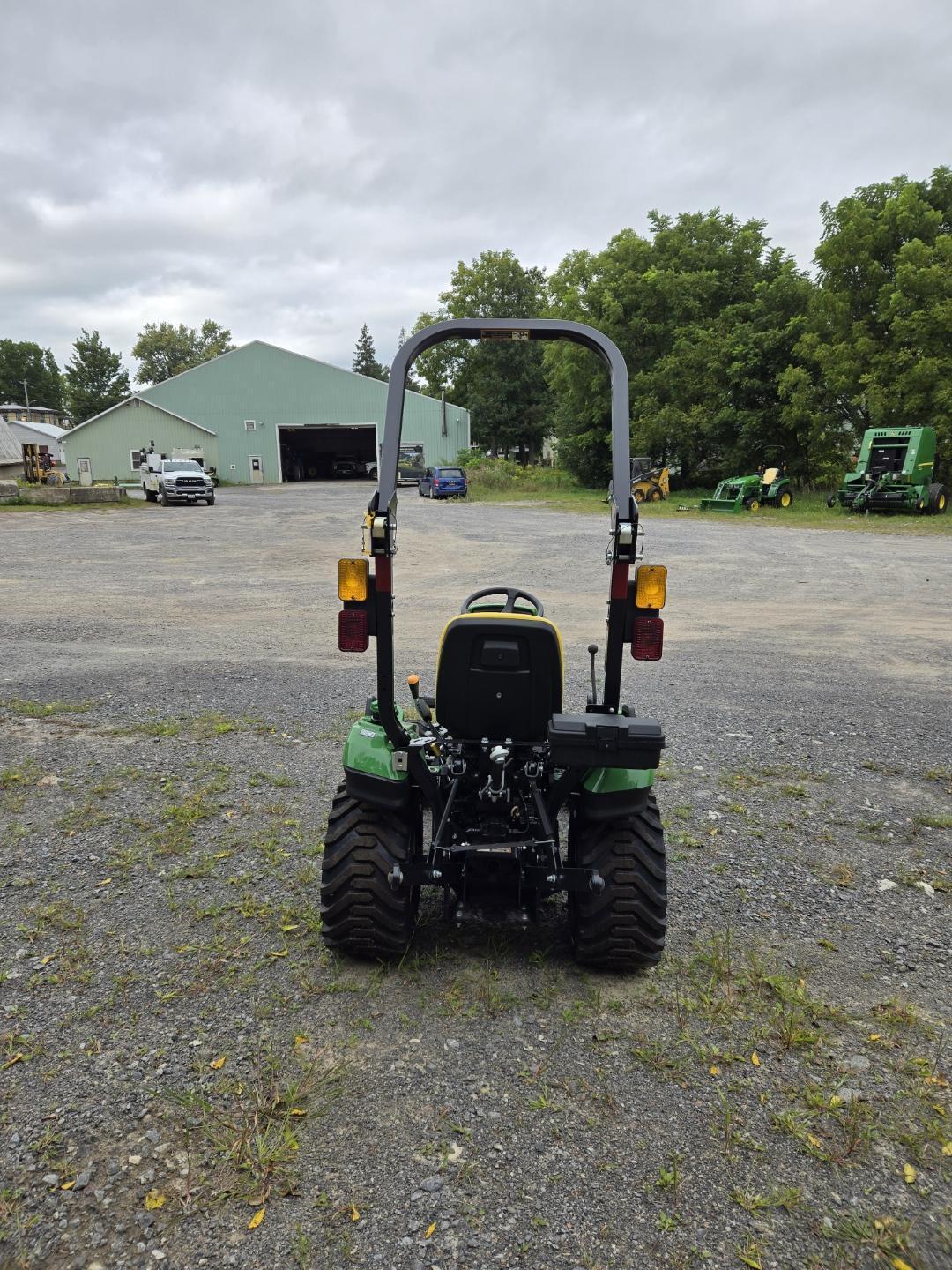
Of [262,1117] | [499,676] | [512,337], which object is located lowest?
[262,1117]

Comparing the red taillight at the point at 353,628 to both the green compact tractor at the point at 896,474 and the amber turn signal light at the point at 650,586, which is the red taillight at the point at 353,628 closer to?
the amber turn signal light at the point at 650,586

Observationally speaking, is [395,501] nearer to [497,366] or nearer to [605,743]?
[605,743]

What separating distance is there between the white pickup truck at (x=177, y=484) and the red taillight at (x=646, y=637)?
2789cm

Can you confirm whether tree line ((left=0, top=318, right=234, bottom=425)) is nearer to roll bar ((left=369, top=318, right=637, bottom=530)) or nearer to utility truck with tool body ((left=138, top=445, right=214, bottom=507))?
utility truck with tool body ((left=138, top=445, right=214, bottom=507))

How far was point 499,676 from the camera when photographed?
9.64 feet

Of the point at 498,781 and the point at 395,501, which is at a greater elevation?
the point at 395,501

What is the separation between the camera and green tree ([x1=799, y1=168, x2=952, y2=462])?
73.2 ft

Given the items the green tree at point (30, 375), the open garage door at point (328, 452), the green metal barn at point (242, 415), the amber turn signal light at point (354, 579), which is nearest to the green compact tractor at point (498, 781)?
the amber turn signal light at point (354, 579)

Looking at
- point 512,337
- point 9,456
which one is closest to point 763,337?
point 512,337

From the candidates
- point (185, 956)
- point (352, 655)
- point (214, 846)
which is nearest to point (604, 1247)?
point (185, 956)

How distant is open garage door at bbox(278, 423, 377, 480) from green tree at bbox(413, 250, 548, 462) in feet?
26.6

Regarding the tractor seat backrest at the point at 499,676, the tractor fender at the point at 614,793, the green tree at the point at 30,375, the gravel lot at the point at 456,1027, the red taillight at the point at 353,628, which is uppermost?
the green tree at the point at 30,375

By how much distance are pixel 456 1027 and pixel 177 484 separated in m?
28.2

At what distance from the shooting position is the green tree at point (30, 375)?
99.6 metres
